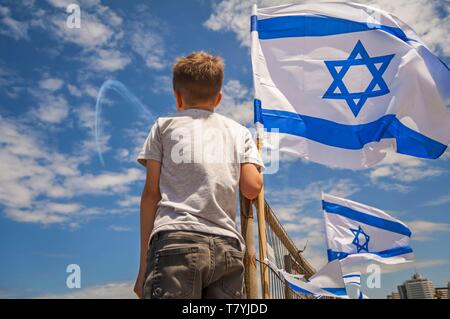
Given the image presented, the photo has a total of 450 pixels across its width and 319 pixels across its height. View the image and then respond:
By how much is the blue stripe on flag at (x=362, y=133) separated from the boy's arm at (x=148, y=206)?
12.1 feet

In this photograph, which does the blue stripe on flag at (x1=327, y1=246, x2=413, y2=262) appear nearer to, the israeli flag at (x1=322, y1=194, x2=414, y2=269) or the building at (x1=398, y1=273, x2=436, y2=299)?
the israeli flag at (x1=322, y1=194, x2=414, y2=269)

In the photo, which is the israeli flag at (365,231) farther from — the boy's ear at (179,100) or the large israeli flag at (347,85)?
the boy's ear at (179,100)

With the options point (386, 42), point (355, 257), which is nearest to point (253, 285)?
point (386, 42)

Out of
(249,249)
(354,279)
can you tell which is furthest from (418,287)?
(249,249)

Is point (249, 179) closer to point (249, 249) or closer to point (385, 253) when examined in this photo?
point (249, 249)

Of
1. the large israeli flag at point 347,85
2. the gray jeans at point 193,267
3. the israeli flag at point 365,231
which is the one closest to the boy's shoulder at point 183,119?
the gray jeans at point 193,267

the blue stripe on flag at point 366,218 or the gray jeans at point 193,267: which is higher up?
the blue stripe on flag at point 366,218

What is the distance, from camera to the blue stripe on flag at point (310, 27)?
620 centimetres

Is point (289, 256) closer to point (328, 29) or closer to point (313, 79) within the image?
point (313, 79)

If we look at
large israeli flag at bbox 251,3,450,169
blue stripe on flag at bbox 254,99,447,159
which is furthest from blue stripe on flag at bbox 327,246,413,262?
large israeli flag at bbox 251,3,450,169

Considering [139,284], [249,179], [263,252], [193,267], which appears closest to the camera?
[193,267]

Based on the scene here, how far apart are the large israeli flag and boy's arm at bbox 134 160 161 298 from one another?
132 inches

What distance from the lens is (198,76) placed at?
225cm

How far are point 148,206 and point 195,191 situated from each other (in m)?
0.28
